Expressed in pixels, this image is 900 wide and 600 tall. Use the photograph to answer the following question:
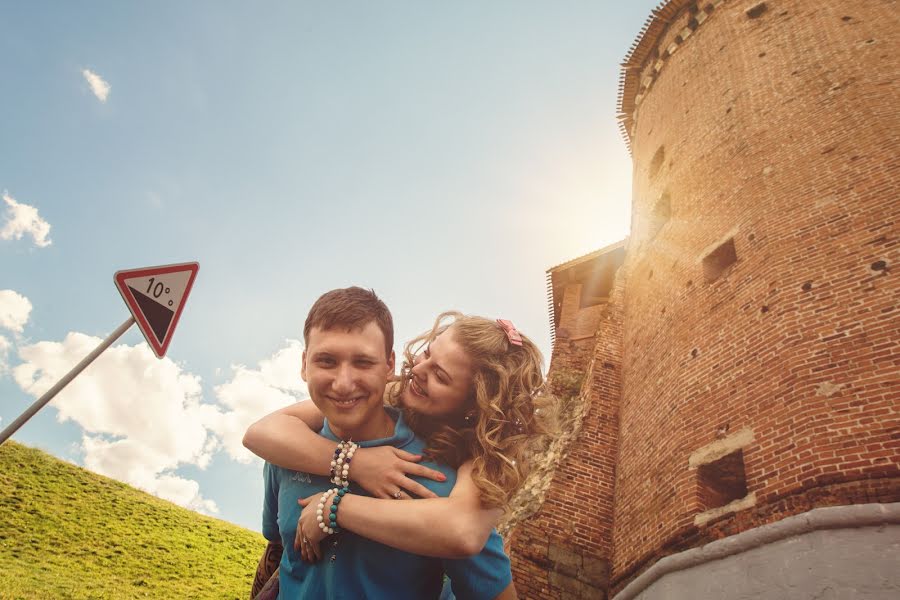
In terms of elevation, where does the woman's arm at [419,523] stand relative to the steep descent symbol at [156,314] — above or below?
below

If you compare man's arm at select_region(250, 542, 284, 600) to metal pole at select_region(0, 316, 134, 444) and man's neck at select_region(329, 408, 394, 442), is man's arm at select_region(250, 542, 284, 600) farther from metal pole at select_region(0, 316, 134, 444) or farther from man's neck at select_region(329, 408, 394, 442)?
metal pole at select_region(0, 316, 134, 444)

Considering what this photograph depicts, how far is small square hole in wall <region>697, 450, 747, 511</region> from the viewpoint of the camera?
5.50m

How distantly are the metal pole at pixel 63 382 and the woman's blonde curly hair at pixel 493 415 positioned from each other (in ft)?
6.95

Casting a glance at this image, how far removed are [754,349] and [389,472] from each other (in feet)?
17.4

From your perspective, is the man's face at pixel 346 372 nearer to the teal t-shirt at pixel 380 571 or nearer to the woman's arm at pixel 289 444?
the woman's arm at pixel 289 444

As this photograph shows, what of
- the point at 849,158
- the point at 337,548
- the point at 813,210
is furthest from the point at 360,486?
the point at 849,158

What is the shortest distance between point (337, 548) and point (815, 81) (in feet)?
31.2

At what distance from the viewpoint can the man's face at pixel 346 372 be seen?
2.11 metres

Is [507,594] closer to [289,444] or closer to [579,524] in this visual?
[289,444]

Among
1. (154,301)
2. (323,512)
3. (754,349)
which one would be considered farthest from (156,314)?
(754,349)

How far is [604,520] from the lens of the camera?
7.16 metres

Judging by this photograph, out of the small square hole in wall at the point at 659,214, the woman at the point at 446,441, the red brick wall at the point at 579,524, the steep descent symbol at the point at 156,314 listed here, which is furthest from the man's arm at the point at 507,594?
the small square hole in wall at the point at 659,214

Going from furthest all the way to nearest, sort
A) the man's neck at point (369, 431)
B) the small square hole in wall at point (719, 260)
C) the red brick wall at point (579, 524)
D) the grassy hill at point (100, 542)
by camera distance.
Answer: the grassy hill at point (100, 542) → the small square hole in wall at point (719, 260) → the red brick wall at point (579, 524) → the man's neck at point (369, 431)

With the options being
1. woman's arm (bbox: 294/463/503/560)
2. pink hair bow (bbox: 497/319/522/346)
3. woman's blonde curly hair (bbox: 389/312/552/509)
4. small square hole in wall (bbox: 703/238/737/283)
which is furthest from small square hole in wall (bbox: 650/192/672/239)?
woman's arm (bbox: 294/463/503/560)
